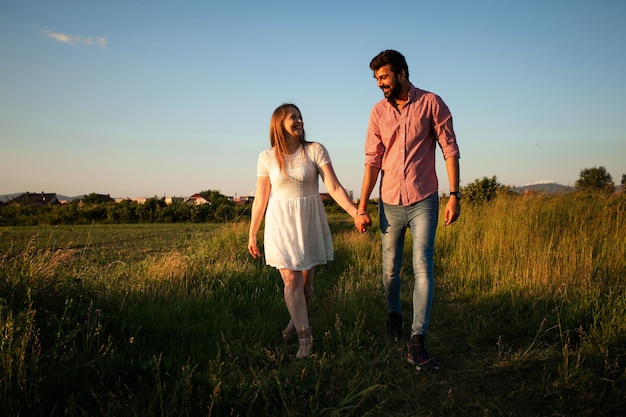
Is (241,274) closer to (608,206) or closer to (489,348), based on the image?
(489,348)

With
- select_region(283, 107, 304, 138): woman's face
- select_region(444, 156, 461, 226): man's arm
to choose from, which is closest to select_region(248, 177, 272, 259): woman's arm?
select_region(283, 107, 304, 138): woman's face

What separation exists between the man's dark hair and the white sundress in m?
0.82

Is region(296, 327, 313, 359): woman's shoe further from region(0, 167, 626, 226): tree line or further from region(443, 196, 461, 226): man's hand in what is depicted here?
region(0, 167, 626, 226): tree line

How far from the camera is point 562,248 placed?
6117mm

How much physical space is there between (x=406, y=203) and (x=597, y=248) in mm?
4214

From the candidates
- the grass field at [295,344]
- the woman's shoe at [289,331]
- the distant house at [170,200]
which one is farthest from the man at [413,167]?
the distant house at [170,200]

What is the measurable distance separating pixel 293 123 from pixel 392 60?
0.93 m

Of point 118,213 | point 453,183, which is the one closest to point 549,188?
point 453,183

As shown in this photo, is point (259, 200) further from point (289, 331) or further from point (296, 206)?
A: point (289, 331)

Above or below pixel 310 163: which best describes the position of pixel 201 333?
below

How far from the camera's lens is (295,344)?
3723 millimetres

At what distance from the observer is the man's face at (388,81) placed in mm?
3414

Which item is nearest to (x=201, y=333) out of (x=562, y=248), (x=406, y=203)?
(x=406, y=203)

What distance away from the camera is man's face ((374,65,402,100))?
341cm
